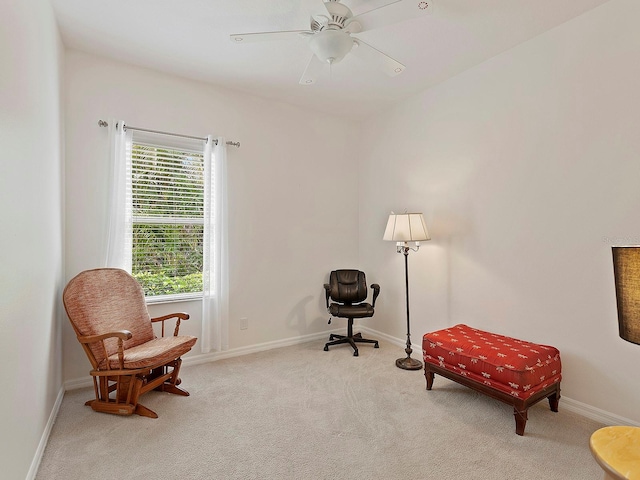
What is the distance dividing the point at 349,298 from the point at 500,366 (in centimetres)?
204

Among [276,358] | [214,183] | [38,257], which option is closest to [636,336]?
[38,257]

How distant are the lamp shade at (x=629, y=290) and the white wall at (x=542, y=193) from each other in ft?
5.22

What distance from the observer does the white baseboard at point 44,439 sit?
1.85 metres

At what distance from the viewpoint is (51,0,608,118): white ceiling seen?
2.43 m

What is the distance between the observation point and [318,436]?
2.25m

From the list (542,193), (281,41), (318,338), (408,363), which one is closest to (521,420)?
(408,363)

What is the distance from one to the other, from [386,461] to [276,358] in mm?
1904

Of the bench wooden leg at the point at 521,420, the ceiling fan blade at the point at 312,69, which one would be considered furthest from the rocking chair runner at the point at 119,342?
the bench wooden leg at the point at 521,420

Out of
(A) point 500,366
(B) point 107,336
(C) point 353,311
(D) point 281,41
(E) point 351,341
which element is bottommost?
(E) point 351,341

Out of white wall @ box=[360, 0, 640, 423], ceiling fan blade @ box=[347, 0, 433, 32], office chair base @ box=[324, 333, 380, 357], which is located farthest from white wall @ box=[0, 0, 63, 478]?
white wall @ box=[360, 0, 640, 423]

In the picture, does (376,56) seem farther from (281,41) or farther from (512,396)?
(512,396)

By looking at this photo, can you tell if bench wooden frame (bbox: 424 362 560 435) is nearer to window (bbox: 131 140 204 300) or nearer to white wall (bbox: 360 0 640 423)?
white wall (bbox: 360 0 640 423)

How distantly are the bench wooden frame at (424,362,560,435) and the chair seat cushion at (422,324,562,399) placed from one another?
0.11 feet

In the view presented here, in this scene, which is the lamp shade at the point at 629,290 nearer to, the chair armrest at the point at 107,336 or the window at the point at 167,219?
the chair armrest at the point at 107,336
